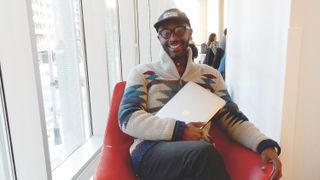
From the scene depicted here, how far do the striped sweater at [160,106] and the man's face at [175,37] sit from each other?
38mm

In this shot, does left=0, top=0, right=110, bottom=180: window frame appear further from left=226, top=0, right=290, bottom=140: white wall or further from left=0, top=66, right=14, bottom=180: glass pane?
left=226, top=0, right=290, bottom=140: white wall

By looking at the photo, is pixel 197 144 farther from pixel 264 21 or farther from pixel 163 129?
pixel 264 21

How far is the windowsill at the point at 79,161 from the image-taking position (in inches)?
66.4

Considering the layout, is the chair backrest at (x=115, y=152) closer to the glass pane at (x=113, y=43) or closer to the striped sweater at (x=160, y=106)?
the striped sweater at (x=160, y=106)

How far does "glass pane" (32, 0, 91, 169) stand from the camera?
1608mm

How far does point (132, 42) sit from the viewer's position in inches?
129

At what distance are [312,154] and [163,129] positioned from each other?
725mm

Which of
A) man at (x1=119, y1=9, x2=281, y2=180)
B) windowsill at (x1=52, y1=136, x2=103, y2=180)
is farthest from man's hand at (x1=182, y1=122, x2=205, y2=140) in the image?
windowsill at (x1=52, y1=136, x2=103, y2=180)

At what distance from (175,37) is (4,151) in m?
0.89

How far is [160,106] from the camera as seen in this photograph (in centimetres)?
132

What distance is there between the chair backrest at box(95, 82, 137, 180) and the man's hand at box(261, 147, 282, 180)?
53cm

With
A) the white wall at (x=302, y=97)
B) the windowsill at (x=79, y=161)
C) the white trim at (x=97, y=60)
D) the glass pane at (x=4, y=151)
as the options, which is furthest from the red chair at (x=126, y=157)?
the white trim at (x=97, y=60)

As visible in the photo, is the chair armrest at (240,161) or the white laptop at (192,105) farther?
the white laptop at (192,105)

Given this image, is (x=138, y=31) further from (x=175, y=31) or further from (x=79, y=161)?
(x=175, y=31)
